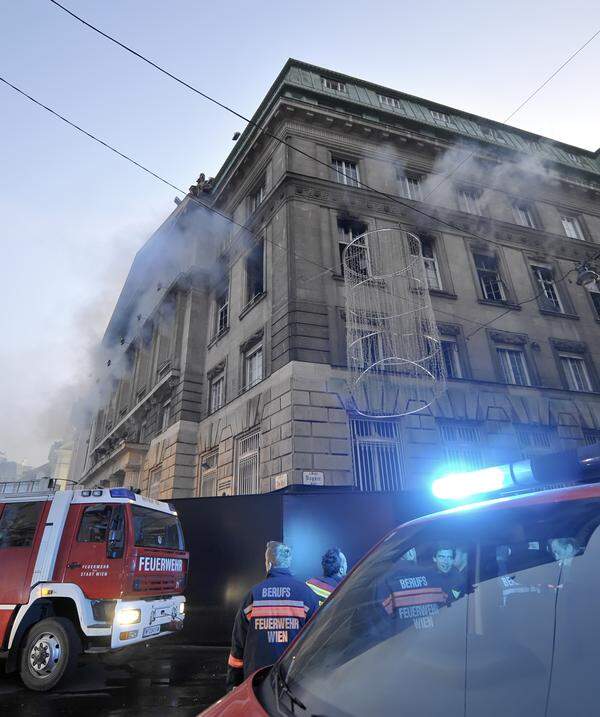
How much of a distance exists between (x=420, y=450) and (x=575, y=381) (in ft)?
26.3

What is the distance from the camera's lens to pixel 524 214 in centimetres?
1909

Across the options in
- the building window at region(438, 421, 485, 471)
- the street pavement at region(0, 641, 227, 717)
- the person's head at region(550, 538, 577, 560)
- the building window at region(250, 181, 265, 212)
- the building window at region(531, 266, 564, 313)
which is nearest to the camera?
the person's head at region(550, 538, 577, 560)

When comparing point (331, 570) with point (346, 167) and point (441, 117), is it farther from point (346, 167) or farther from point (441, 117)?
point (441, 117)

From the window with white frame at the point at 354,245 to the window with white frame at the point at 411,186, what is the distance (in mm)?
3001

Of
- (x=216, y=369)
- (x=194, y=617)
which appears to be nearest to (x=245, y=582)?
(x=194, y=617)

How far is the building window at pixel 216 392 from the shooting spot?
1591 cm

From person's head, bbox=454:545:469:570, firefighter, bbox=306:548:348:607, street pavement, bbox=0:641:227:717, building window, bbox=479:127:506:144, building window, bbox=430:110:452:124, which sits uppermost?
building window, bbox=430:110:452:124

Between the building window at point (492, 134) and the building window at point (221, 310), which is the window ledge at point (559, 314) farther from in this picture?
the building window at point (221, 310)

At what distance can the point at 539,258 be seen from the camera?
58.2ft

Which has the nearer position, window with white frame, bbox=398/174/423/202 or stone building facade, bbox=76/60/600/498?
stone building facade, bbox=76/60/600/498

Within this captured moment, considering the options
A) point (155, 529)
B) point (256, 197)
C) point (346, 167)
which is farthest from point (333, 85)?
point (155, 529)

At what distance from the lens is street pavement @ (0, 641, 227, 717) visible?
4.55m

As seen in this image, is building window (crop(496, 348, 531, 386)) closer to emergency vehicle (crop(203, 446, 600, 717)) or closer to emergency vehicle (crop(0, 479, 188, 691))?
emergency vehicle (crop(0, 479, 188, 691))

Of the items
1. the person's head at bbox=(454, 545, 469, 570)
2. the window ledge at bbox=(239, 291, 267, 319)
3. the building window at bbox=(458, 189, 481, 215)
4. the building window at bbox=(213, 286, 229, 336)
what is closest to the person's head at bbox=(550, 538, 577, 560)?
the person's head at bbox=(454, 545, 469, 570)
